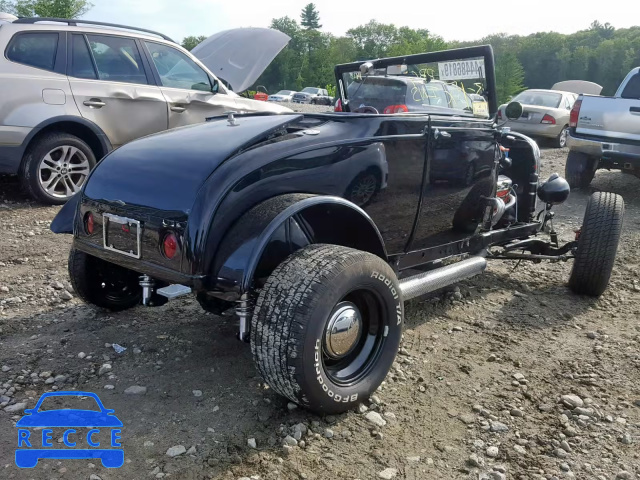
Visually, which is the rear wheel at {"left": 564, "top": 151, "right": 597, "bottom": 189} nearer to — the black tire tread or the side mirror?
the side mirror

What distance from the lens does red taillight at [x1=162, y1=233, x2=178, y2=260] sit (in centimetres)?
258

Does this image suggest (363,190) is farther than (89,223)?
Yes

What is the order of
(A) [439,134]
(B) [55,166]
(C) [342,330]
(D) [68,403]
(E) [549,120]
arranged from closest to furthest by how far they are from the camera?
(C) [342,330], (D) [68,403], (A) [439,134], (B) [55,166], (E) [549,120]

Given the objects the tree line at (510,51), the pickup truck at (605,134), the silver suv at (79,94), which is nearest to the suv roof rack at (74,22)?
the silver suv at (79,94)

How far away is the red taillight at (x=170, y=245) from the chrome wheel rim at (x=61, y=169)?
4.23m

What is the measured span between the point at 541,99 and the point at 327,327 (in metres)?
13.7

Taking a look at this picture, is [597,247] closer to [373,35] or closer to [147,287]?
[147,287]

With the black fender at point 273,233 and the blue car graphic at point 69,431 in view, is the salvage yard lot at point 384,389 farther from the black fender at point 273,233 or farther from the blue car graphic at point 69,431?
the black fender at point 273,233

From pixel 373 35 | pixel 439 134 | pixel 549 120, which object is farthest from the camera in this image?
pixel 373 35

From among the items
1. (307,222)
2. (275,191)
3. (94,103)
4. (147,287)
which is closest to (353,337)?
(307,222)

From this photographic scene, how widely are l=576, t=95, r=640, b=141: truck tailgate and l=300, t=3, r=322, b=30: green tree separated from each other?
4308 inches

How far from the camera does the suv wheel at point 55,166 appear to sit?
20.0ft

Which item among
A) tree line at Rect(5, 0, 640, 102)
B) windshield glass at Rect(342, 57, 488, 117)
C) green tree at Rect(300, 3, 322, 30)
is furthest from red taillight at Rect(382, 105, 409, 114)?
green tree at Rect(300, 3, 322, 30)

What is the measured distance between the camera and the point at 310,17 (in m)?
112
